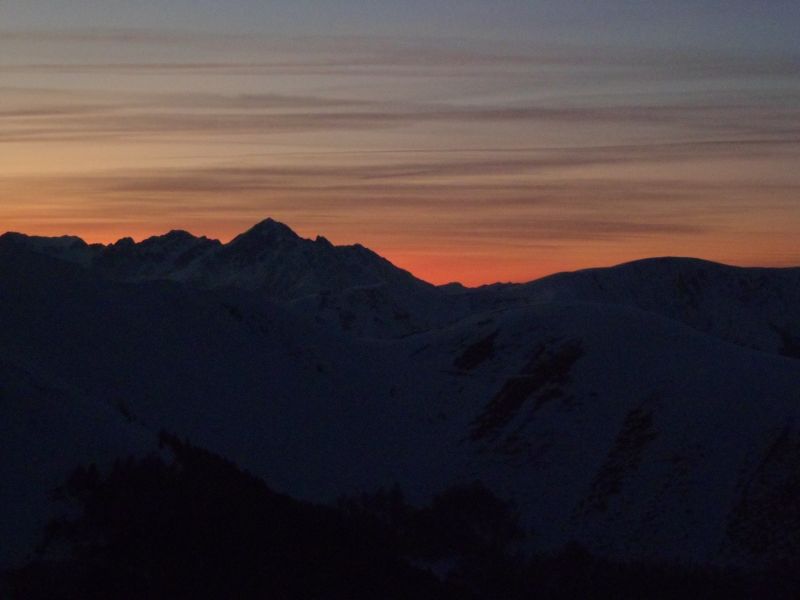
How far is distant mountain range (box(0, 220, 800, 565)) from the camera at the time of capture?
69.2 meters

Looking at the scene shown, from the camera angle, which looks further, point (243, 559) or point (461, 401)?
point (461, 401)

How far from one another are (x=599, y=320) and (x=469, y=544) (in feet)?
91.0

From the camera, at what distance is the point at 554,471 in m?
76.6

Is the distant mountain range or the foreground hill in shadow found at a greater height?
the distant mountain range

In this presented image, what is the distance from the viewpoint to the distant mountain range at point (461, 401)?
6919 centimetres

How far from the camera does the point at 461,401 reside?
8700cm

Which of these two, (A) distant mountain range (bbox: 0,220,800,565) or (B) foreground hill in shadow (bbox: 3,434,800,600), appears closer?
(B) foreground hill in shadow (bbox: 3,434,800,600)

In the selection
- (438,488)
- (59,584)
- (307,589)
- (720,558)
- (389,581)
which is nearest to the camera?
(59,584)

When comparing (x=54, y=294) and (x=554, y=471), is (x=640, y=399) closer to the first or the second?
(x=554, y=471)

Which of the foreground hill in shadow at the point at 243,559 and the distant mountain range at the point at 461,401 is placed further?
the distant mountain range at the point at 461,401

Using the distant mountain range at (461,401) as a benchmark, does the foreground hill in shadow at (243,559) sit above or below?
below

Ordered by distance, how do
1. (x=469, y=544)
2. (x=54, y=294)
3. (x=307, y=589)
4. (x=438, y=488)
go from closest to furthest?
(x=307, y=589) < (x=469, y=544) < (x=438, y=488) < (x=54, y=294)

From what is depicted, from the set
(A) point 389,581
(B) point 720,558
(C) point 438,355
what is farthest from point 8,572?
(C) point 438,355

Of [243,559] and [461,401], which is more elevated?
[461,401]
